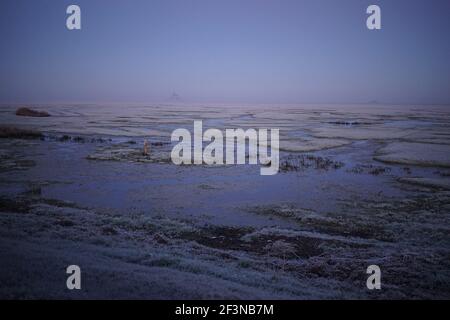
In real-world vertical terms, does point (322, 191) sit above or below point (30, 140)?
below

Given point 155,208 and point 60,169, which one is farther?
point 60,169

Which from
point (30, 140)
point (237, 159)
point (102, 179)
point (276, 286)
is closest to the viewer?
point (276, 286)
